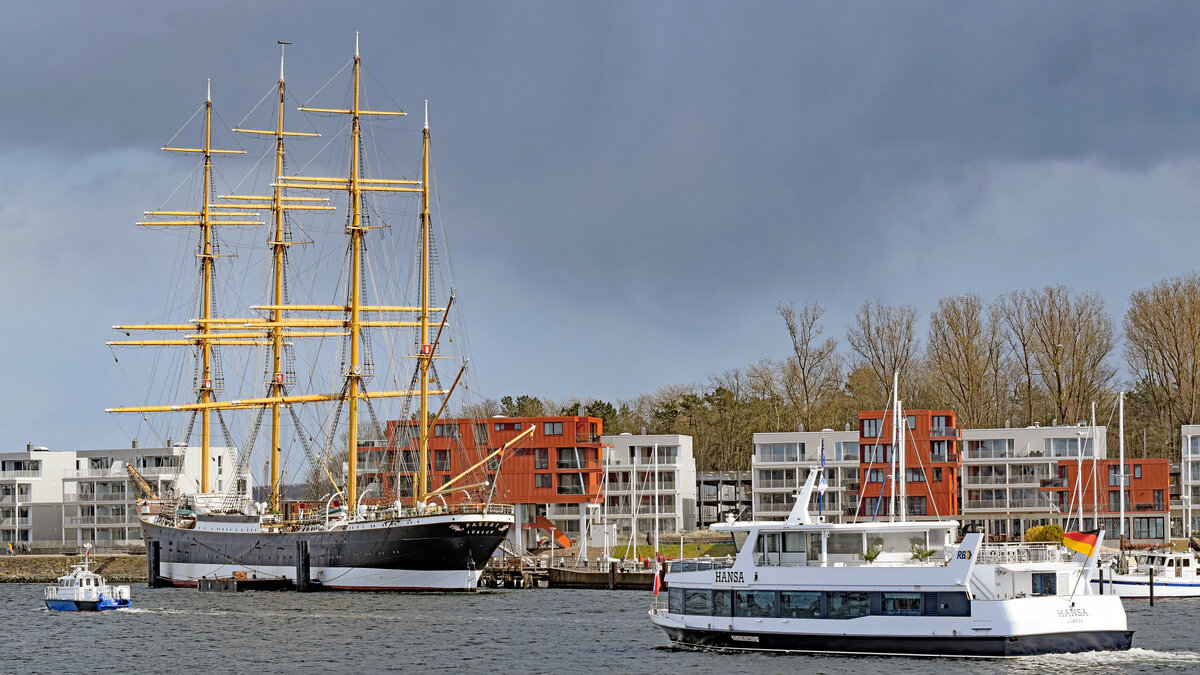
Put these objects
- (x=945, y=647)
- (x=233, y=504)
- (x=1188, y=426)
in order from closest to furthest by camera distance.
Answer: (x=945, y=647), (x=233, y=504), (x=1188, y=426)

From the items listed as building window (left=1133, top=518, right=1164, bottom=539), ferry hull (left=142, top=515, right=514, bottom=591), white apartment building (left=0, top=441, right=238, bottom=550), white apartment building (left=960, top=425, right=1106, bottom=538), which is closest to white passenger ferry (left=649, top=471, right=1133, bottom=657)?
ferry hull (left=142, top=515, right=514, bottom=591)

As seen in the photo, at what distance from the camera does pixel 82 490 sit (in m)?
Answer: 146

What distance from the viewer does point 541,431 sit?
124812mm

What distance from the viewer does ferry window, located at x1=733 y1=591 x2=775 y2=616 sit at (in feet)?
159

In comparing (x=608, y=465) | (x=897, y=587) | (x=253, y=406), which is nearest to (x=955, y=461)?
(x=608, y=465)

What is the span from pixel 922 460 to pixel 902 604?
7246cm

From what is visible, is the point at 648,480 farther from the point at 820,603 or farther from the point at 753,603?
the point at 820,603

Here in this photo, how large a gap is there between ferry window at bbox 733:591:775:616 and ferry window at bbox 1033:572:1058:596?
827 centimetres

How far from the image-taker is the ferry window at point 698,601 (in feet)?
164

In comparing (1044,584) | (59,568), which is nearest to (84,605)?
(59,568)

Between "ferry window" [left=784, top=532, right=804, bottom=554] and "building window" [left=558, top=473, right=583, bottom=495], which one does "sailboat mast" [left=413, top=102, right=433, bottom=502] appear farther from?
"ferry window" [left=784, top=532, right=804, bottom=554]

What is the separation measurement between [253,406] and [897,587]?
80.4 m

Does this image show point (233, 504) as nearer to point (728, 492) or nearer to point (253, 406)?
point (253, 406)

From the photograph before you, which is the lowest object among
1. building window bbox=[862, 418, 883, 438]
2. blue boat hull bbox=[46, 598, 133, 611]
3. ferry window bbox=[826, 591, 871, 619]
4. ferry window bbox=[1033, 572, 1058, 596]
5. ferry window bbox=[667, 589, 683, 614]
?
blue boat hull bbox=[46, 598, 133, 611]
